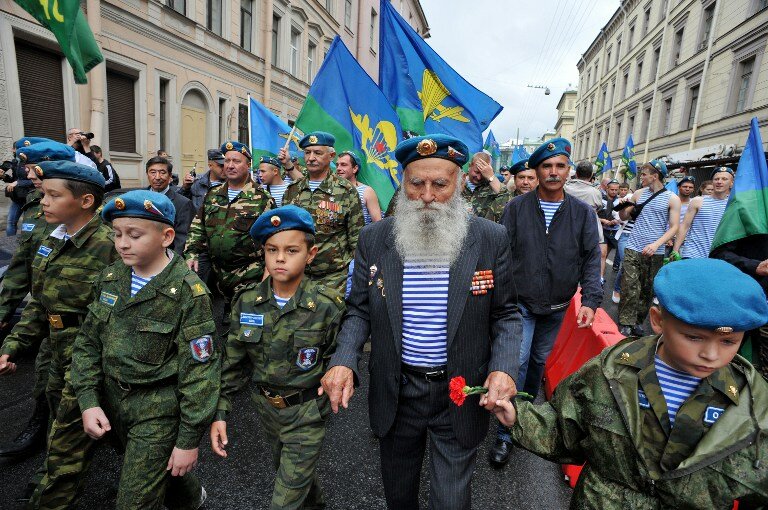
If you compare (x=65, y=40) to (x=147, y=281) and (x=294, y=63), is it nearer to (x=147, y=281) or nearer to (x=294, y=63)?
(x=147, y=281)

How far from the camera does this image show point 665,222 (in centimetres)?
536

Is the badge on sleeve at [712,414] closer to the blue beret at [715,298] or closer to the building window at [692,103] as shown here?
the blue beret at [715,298]

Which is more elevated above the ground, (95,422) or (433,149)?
(433,149)

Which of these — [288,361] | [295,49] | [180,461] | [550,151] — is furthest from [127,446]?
[295,49]

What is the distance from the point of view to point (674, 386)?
138cm

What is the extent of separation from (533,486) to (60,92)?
11.5 m

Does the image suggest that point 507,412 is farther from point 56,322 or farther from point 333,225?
point 333,225

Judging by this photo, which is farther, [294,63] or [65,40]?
[294,63]

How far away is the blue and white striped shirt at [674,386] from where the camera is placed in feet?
4.48

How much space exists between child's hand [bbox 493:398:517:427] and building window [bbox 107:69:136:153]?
39.5ft

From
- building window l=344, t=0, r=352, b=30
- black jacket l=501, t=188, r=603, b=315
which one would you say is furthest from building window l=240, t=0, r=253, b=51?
black jacket l=501, t=188, r=603, b=315

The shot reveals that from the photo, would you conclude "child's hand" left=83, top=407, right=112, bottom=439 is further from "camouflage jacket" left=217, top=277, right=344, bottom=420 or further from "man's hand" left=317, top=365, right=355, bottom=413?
"man's hand" left=317, top=365, right=355, bottom=413

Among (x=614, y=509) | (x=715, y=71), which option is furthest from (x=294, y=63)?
(x=614, y=509)

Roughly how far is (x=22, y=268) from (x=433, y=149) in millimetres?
2717
